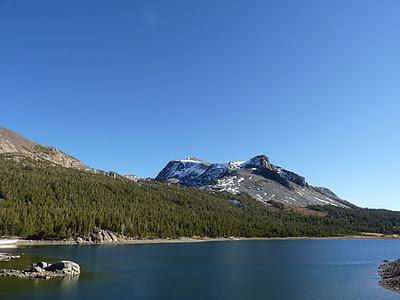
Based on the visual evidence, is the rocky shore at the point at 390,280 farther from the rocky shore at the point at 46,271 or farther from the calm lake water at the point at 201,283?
the rocky shore at the point at 46,271

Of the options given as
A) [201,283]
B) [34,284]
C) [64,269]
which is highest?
[64,269]

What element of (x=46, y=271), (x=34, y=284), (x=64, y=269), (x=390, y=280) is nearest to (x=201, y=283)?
(x=64, y=269)

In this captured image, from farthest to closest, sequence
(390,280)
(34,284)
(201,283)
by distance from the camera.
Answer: (390,280), (201,283), (34,284)

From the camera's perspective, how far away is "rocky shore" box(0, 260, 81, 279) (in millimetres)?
80250

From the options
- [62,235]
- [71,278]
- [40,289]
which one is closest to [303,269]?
[71,278]

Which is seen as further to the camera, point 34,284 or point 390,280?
point 390,280

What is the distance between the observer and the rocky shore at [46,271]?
80.2 metres

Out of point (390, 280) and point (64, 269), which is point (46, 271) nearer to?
point (64, 269)

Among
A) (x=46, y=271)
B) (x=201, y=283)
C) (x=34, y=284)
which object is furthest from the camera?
(x=46, y=271)

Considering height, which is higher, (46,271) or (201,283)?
(46,271)

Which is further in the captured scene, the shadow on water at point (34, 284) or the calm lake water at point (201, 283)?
the calm lake water at point (201, 283)

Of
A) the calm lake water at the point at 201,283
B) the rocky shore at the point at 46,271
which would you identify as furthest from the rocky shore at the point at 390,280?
the rocky shore at the point at 46,271

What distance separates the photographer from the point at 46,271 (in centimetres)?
8319

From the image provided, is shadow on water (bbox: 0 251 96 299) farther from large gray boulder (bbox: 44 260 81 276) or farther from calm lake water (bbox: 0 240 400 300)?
large gray boulder (bbox: 44 260 81 276)
